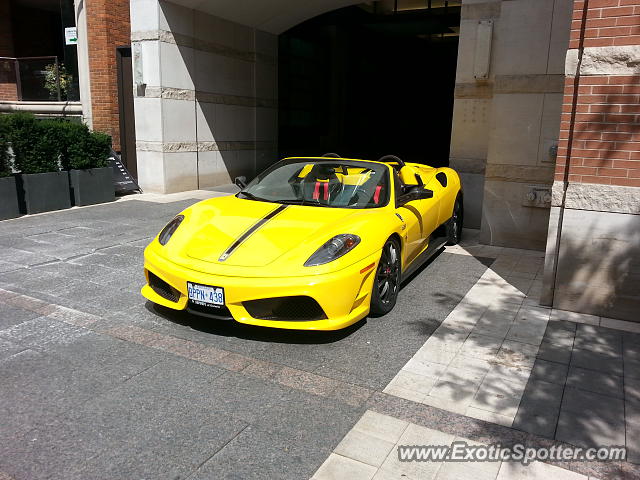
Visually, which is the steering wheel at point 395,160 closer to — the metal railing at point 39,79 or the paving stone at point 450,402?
the paving stone at point 450,402

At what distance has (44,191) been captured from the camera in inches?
366

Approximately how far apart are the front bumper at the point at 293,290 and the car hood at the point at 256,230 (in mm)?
190

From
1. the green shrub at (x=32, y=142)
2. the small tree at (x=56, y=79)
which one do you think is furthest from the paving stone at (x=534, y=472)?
the small tree at (x=56, y=79)

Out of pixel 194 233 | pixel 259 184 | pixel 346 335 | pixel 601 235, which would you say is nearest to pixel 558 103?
pixel 601 235

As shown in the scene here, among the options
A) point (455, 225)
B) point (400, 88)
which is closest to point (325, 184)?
point (455, 225)

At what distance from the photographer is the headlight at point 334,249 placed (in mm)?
4059

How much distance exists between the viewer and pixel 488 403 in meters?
3.42

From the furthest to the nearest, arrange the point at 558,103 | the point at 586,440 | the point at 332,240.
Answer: the point at 558,103 < the point at 332,240 < the point at 586,440

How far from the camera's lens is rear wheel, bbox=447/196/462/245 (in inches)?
295

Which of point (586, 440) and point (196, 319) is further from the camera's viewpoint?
point (196, 319)

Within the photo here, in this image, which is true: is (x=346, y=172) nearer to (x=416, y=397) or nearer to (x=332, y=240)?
(x=332, y=240)

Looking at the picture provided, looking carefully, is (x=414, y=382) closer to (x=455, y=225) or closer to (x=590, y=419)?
(x=590, y=419)

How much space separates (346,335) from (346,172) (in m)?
1.91

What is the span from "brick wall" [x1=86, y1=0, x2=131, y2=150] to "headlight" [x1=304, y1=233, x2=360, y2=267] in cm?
1115
